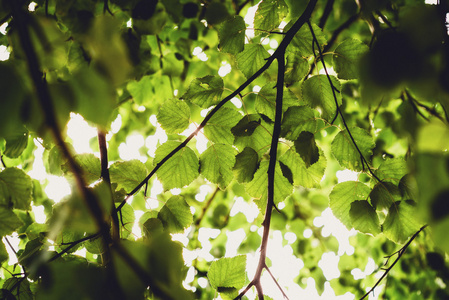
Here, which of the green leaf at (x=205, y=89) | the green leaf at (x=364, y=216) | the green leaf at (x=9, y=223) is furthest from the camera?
the green leaf at (x=205, y=89)

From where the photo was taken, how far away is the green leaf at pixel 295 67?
880mm

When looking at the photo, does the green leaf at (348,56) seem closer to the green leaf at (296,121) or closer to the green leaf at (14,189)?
the green leaf at (296,121)

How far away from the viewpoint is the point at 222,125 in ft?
3.06

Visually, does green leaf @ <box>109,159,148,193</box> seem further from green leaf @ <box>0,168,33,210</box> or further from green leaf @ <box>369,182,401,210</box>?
green leaf @ <box>369,182,401,210</box>

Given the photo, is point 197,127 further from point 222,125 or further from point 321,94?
point 321,94

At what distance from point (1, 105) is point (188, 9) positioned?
895 millimetres

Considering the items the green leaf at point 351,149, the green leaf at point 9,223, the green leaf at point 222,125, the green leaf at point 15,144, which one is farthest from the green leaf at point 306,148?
the green leaf at point 15,144

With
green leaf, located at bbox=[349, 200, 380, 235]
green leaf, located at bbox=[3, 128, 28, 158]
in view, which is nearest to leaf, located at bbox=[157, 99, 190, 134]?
green leaf, located at bbox=[3, 128, 28, 158]

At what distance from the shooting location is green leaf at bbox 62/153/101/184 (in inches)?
33.4

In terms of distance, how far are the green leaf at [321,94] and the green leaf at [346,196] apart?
0.22 meters

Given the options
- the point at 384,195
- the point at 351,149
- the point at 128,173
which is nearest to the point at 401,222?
the point at 384,195

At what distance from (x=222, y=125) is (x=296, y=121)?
0.76 ft

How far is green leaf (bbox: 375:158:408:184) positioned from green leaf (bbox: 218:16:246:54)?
0.56 meters

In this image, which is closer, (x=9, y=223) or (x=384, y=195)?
(x=9, y=223)
